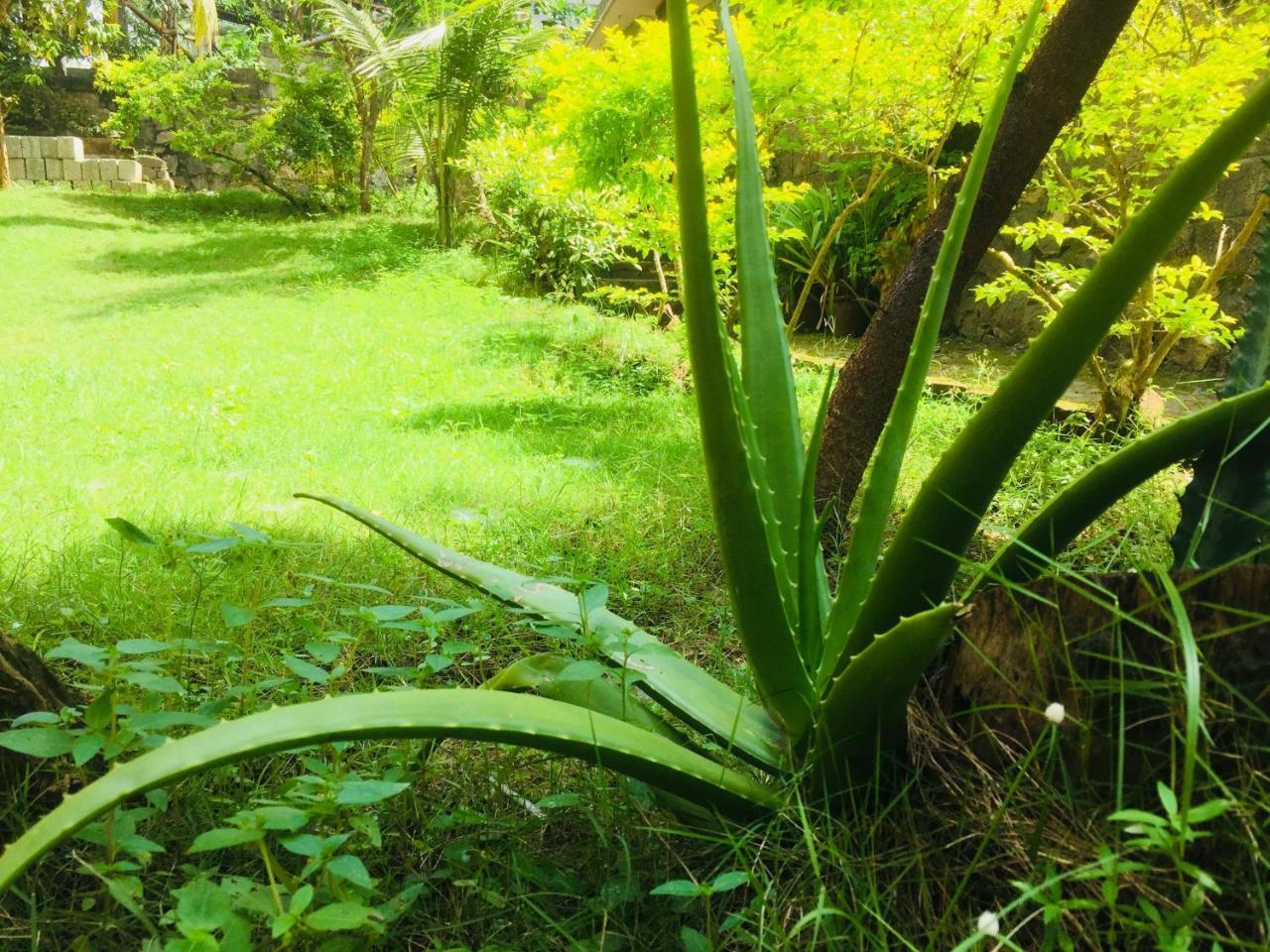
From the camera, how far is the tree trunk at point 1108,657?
0.79m

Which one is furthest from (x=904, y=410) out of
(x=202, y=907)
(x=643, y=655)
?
(x=202, y=907)

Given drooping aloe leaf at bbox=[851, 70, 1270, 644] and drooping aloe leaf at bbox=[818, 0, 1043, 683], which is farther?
drooping aloe leaf at bbox=[818, 0, 1043, 683]

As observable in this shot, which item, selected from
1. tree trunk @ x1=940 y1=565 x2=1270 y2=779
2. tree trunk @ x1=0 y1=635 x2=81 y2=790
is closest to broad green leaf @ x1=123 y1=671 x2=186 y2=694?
tree trunk @ x1=0 y1=635 x2=81 y2=790

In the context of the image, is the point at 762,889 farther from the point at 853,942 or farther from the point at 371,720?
the point at 371,720

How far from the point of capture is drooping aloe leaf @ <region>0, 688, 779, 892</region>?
62 cm

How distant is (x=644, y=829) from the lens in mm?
1046

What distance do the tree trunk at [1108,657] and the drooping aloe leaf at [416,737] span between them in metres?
0.29

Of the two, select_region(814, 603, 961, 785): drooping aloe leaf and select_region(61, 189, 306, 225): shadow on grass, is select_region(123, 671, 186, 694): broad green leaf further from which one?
select_region(61, 189, 306, 225): shadow on grass

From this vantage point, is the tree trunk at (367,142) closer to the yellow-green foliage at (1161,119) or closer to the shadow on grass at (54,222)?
the shadow on grass at (54,222)

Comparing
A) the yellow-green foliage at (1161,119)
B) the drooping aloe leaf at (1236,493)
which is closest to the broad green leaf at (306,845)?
the drooping aloe leaf at (1236,493)

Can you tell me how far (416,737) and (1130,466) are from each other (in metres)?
0.70

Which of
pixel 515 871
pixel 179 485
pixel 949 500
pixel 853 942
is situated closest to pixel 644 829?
pixel 515 871

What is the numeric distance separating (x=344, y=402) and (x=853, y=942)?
3.58 metres

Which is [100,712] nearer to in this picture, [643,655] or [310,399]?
[643,655]
